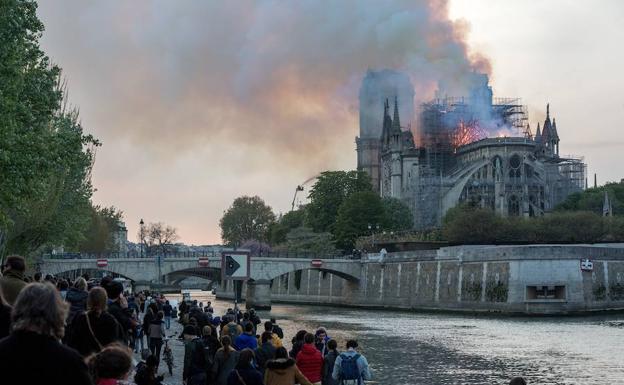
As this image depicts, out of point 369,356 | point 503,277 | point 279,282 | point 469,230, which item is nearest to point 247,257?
point 369,356

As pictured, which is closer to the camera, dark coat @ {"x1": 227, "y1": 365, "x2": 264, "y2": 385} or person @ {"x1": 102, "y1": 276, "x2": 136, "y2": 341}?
person @ {"x1": 102, "y1": 276, "x2": 136, "y2": 341}

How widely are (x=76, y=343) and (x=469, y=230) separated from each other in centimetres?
9671

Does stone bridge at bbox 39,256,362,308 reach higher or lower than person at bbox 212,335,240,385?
higher

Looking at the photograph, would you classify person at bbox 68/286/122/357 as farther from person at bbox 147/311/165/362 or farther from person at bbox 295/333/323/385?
person at bbox 147/311/165/362

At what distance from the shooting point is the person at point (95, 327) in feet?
35.2

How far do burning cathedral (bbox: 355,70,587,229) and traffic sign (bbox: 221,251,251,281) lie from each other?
120355mm

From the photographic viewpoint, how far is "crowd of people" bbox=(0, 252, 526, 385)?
6.04 meters

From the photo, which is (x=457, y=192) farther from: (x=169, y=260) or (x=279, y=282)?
(x=169, y=260)

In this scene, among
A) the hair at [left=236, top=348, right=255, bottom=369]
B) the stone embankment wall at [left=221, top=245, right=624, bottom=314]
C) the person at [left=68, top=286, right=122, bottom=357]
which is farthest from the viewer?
the stone embankment wall at [left=221, top=245, right=624, bottom=314]

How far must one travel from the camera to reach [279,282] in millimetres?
126875

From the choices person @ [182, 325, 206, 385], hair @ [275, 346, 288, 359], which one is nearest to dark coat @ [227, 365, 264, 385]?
hair @ [275, 346, 288, 359]

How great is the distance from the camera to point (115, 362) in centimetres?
731

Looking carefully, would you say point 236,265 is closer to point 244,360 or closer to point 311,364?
point 311,364

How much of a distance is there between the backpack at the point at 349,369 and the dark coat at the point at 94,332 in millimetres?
7280
